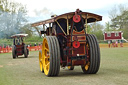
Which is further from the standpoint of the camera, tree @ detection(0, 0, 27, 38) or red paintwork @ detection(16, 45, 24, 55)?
tree @ detection(0, 0, 27, 38)

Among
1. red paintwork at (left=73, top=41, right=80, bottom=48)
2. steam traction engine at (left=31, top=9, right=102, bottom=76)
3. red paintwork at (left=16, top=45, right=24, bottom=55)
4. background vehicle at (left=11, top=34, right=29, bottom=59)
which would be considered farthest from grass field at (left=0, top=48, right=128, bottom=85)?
red paintwork at (left=16, top=45, right=24, bottom=55)

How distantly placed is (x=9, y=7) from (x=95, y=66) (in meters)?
42.3

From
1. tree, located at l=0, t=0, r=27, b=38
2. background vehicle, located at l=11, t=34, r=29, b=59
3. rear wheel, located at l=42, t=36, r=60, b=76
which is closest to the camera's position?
rear wheel, located at l=42, t=36, r=60, b=76

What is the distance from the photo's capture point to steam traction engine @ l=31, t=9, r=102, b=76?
870 cm

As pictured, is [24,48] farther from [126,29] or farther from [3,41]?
[126,29]

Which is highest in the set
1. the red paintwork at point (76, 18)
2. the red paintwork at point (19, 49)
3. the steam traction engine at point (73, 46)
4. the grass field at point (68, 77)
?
the red paintwork at point (76, 18)

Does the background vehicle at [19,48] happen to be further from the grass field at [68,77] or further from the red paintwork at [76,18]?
the red paintwork at [76,18]

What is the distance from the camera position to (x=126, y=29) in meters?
75.9

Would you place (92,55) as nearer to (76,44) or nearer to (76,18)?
(76,44)

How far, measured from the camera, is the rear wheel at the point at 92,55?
888 cm

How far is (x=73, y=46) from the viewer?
8812 millimetres

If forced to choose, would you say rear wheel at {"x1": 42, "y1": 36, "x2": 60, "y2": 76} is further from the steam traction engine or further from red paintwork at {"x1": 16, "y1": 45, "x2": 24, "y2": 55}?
red paintwork at {"x1": 16, "y1": 45, "x2": 24, "y2": 55}

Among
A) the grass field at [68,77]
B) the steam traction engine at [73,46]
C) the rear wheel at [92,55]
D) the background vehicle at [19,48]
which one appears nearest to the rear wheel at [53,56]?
the steam traction engine at [73,46]

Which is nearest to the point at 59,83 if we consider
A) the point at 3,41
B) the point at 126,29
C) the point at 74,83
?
the point at 74,83
